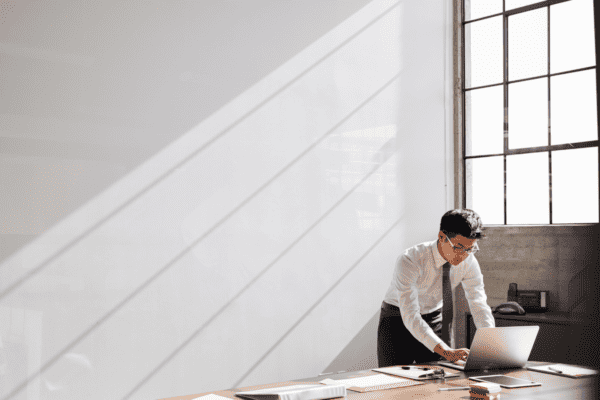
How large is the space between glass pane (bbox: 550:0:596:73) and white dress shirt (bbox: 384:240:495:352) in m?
2.44

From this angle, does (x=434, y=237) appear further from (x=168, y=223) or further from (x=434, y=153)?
(x=168, y=223)

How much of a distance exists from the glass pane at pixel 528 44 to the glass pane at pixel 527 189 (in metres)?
0.74

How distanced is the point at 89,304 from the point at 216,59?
6.33 feet

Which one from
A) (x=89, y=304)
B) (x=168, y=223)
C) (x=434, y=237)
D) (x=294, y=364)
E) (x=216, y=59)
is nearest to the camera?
(x=89, y=304)

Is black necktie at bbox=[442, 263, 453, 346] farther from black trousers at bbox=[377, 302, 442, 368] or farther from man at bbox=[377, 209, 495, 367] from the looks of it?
black trousers at bbox=[377, 302, 442, 368]

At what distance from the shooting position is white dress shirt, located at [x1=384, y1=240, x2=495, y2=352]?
3.28m

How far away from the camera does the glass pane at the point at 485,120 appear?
217 inches

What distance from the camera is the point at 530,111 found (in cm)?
526

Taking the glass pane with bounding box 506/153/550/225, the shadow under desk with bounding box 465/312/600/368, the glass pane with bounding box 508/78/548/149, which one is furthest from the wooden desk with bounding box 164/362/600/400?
the glass pane with bounding box 508/78/548/149

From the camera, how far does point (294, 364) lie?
476cm

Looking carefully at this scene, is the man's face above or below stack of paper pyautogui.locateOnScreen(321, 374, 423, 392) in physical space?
above

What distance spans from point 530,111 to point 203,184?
292cm

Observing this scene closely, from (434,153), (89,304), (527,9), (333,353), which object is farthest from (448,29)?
(89,304)

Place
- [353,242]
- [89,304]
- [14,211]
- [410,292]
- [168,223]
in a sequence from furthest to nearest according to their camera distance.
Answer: [353,242]
[168,223]
[89,304]
[14,211]
[410,292]
